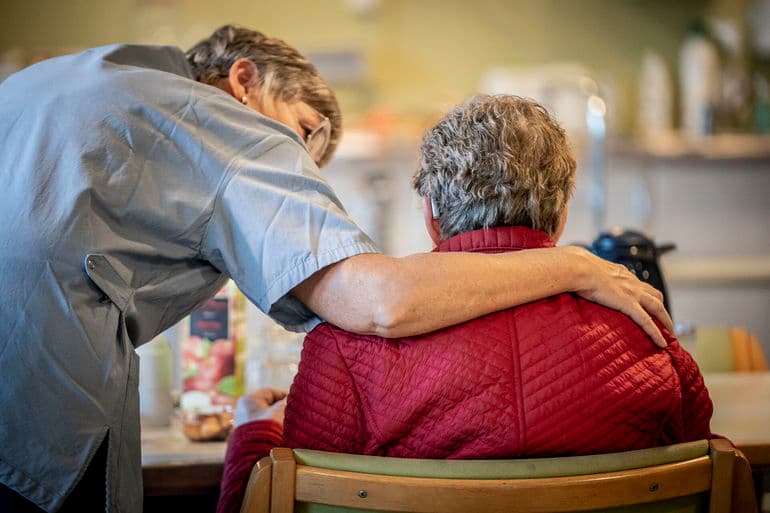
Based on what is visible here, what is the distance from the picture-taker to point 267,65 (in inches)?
53.9

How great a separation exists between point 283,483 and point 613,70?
3.84 m

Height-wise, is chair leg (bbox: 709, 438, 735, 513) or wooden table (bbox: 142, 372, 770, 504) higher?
chair leg (bbox: 709, 438, 735, 513)

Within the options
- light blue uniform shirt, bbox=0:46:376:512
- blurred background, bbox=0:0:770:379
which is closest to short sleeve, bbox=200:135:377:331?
light blue uniform shirt, bbox=0:46:376:512

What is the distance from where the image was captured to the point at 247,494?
3.18 ft

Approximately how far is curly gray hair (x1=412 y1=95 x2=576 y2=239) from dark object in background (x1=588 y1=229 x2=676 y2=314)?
52 cm

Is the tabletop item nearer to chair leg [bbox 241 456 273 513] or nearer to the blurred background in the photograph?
chair leg [bbox 241 456 273 513]

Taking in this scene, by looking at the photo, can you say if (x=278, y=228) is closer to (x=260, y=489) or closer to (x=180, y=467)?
(x=260, y=489)

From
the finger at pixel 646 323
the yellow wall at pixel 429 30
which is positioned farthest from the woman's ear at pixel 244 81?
the yellow wall at pixel 429 30

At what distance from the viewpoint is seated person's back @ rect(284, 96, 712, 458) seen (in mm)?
1040

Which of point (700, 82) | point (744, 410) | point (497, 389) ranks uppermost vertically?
point (700, 82)

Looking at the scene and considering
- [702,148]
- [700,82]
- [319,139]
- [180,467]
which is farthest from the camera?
[700,82]

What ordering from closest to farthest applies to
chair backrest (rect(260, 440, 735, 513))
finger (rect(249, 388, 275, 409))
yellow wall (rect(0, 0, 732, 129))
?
chair backrest (rect(260, 440, 735, 513)) < finger (rect(249, 388, 275, 409)) < yellow wall (rect(0, 0, 732, 129))

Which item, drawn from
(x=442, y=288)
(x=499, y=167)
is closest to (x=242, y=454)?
(x=442, y=288)

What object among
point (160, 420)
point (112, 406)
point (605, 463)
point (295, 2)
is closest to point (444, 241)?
point (605, 463)
